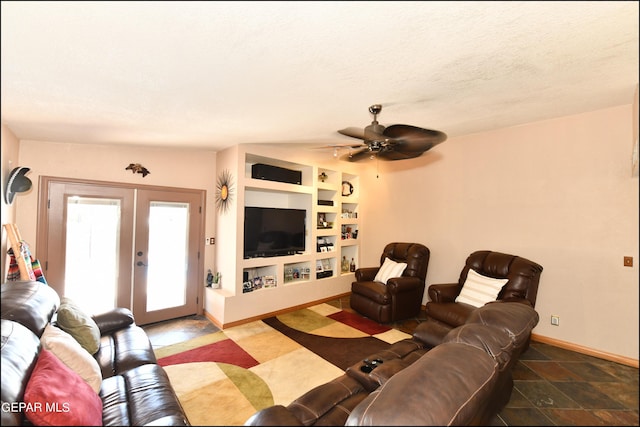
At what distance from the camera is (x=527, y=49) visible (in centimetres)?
127

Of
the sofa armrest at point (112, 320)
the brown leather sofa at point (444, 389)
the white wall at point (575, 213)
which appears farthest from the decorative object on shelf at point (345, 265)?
the brown leather sofa at point (444, 389)

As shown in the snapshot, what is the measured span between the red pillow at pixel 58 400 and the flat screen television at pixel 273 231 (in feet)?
8.85

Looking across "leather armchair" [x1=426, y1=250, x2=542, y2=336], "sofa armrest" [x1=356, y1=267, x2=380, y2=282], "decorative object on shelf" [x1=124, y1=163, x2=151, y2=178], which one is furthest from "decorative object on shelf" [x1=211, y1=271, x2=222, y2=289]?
"leather armchair" [x1=426, y1=250, x2=542, y2=336]

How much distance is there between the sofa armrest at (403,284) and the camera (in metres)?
3.53

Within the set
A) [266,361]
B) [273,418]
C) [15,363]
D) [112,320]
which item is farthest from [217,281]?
[273,418]

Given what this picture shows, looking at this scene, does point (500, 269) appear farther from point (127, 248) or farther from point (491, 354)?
point (127, 248)

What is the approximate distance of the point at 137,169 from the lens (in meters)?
3.28

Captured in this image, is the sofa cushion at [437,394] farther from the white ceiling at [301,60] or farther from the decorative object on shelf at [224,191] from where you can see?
the decorative object on shelf at [224,191]

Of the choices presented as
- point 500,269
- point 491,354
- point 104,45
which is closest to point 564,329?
point 491,354

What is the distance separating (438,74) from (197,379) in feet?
6.85

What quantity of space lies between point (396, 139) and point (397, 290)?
2.29 m

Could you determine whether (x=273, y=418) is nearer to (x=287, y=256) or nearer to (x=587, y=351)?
(x=587, y=351)

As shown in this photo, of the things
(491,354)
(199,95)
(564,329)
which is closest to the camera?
(491,354)

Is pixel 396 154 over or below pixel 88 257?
over
